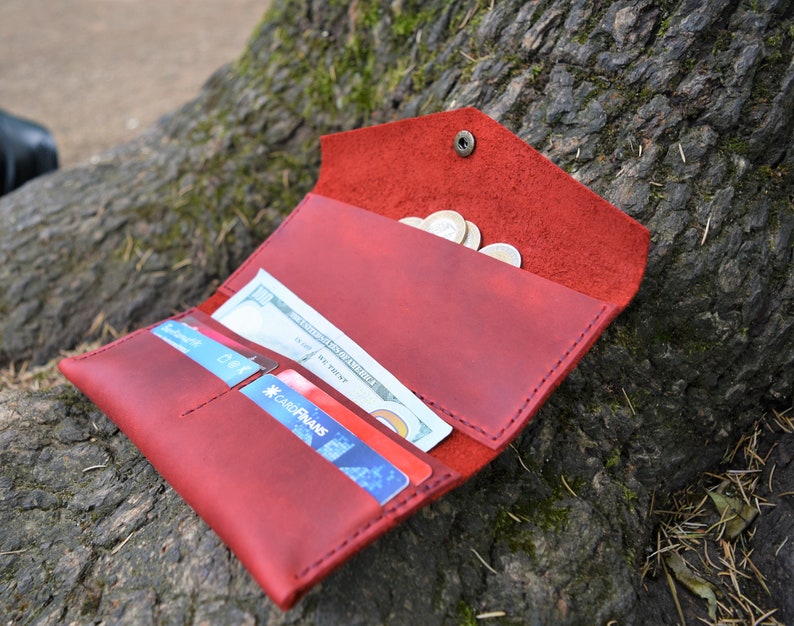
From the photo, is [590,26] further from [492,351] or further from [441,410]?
[441,410]

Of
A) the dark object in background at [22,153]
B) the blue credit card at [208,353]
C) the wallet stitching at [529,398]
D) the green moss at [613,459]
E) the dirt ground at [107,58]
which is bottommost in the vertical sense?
the dirt ground at [107,58]

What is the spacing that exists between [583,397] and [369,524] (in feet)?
2.61

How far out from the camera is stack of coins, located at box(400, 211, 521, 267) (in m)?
1.78

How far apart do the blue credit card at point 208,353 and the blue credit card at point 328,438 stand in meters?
0.06

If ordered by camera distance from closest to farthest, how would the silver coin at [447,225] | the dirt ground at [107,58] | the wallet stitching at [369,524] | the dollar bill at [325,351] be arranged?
the wallet stitching at [369,524] → the dollar bill at [325,351] → the silver coin at [447,225] → the dirt ground at [107,58]

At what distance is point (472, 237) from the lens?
1.85 m

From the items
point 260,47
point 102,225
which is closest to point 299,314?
point 102,225

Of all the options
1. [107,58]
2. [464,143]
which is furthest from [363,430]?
[107,58]

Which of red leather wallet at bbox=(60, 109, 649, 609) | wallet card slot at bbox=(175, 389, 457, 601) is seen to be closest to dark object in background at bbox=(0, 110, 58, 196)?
red leather wallet at bbox=(60, 109, 649, 609)

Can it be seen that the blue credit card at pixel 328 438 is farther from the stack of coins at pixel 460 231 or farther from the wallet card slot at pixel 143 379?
the stack of coins at pixel 460 231

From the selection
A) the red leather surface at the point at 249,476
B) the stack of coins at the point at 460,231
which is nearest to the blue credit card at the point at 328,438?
the red leather surface at the point at 249,476

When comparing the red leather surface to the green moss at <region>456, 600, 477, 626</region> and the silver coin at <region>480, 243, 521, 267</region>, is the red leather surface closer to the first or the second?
the green moss at <region>456, 600, 477, 626</region>

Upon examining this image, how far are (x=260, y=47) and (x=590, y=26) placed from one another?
5.43 ft

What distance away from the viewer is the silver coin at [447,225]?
6.10ft
